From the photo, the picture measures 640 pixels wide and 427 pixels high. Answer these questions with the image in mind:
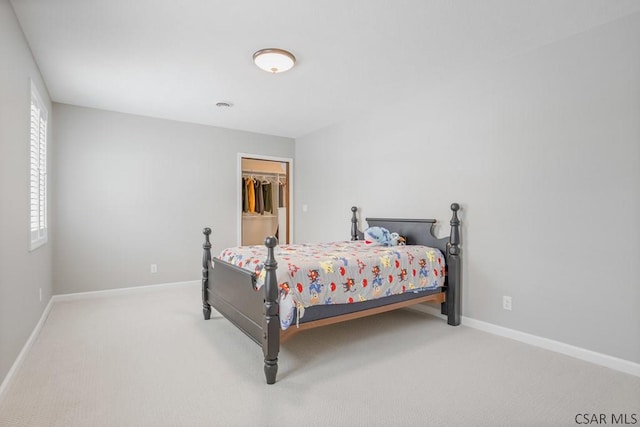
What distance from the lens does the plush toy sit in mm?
3670

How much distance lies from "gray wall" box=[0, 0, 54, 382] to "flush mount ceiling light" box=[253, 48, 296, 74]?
1.57 meters

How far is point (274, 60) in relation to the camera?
9.25ft

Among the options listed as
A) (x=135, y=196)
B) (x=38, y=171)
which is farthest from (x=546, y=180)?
(x=135, y=196)

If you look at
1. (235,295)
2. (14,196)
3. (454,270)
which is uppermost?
(14,196)

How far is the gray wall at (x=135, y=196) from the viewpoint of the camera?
4.16 meters

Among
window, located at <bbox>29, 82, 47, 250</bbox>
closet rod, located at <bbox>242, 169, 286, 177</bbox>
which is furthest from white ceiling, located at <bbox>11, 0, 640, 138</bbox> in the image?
closet rod, located at <bbox>242, 169, 286, 177</bbox>

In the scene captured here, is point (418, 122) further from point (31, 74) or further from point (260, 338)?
point (31, 74)

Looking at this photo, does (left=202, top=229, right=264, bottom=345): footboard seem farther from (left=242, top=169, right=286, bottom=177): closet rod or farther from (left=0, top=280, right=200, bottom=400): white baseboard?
(left=242, top=169, right=286, bottom=177): closet rod

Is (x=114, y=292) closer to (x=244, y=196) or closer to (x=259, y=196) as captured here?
(x=244, y=196)

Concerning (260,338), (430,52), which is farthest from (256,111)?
(260,338)

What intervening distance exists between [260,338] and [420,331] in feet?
5.13

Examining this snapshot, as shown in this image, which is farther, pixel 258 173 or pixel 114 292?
pixel 258 173

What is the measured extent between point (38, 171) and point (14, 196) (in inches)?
41.0

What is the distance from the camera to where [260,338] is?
7.66 feet
